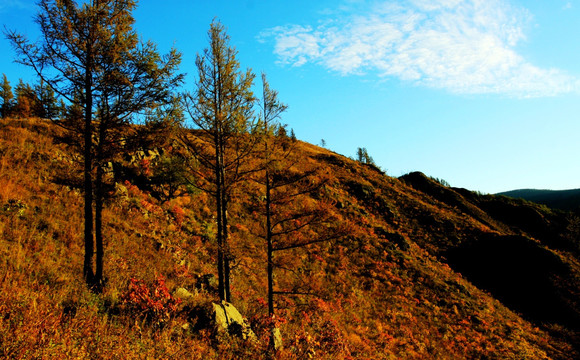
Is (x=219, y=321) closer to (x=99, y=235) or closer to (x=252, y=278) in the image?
(x=99, y=235)

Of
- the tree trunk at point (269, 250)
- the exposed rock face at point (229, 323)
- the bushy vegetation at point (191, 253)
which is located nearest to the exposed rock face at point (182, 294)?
the bushy vegetation at point (191, 253)

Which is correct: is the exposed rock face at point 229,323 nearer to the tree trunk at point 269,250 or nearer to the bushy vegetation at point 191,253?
the bushy vegetation at point 191,253

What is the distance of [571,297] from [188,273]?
32.6m

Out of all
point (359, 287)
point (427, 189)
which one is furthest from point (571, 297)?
point (427, 189)

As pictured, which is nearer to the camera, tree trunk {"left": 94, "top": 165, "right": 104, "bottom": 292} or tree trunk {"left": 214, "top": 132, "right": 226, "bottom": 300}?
tree trunk {"left": 94, "top": 165, "right": 104, "bottom": 292}

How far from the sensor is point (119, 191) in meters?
17.5

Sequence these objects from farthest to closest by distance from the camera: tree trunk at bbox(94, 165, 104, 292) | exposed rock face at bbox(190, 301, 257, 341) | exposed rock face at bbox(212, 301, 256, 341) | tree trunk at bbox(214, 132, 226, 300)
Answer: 1. tree trunk at bbox(214, 132, 226, 300)
2. tree trunk at bbox(94, 165, 104, 292)
3. exposed rock face at bbox(212, 301, 256, 341)
4. exposed rock face at bbox(190, 301, 257, 341)

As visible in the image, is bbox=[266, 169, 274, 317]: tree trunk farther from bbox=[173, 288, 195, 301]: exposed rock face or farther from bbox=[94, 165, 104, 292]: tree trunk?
bbox=[94, 165, 104, 292]: tree trunk

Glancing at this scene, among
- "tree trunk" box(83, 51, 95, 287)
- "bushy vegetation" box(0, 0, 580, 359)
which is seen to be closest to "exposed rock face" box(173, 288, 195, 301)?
"bushy vegetation" box(0, 0, 580, 359)

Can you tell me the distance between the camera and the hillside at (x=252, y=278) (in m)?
6.77

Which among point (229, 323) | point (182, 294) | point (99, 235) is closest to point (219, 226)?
point (182, 294)

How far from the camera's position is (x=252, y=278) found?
17.0 metres

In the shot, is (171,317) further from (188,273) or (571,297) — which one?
(571,297)

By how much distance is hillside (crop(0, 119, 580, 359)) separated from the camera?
6766 millimetres
